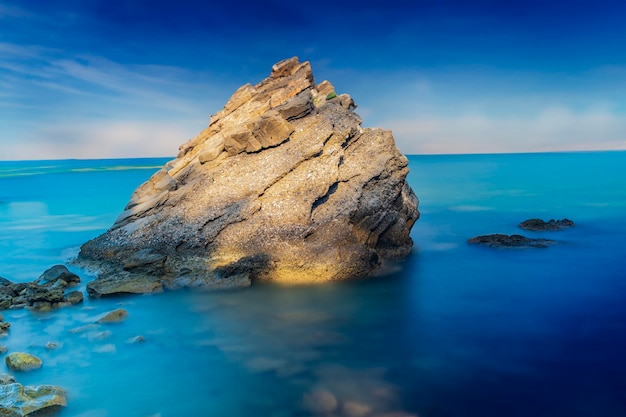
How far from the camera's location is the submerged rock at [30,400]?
10320mm

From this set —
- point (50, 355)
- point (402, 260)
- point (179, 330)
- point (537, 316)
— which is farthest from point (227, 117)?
point (537, 316)

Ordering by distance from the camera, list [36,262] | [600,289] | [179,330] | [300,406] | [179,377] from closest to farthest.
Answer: [300,406] < [179,377] < [179,330] < [600,289] < [36,262]

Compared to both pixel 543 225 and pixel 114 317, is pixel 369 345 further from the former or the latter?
pixel 543 225

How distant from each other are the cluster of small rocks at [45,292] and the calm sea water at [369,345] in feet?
1.93

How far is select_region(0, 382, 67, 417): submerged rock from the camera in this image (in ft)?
33.9

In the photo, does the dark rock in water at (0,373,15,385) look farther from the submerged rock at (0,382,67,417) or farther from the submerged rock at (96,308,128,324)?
the submerged rock at (96,308,128,324)

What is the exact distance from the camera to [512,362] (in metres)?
13.1

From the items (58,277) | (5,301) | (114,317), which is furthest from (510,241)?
(5,301)

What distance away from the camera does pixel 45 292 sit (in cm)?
1788

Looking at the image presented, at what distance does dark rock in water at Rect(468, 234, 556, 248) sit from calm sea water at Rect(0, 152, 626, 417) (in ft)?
7.02

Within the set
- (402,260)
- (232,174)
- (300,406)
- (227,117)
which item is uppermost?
(227,117)

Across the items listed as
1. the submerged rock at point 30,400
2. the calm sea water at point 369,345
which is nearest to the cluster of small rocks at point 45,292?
the calm sea water at point 369,345

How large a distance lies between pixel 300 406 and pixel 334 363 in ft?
7.00

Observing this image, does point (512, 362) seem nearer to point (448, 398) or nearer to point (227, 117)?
point (448, 398)
